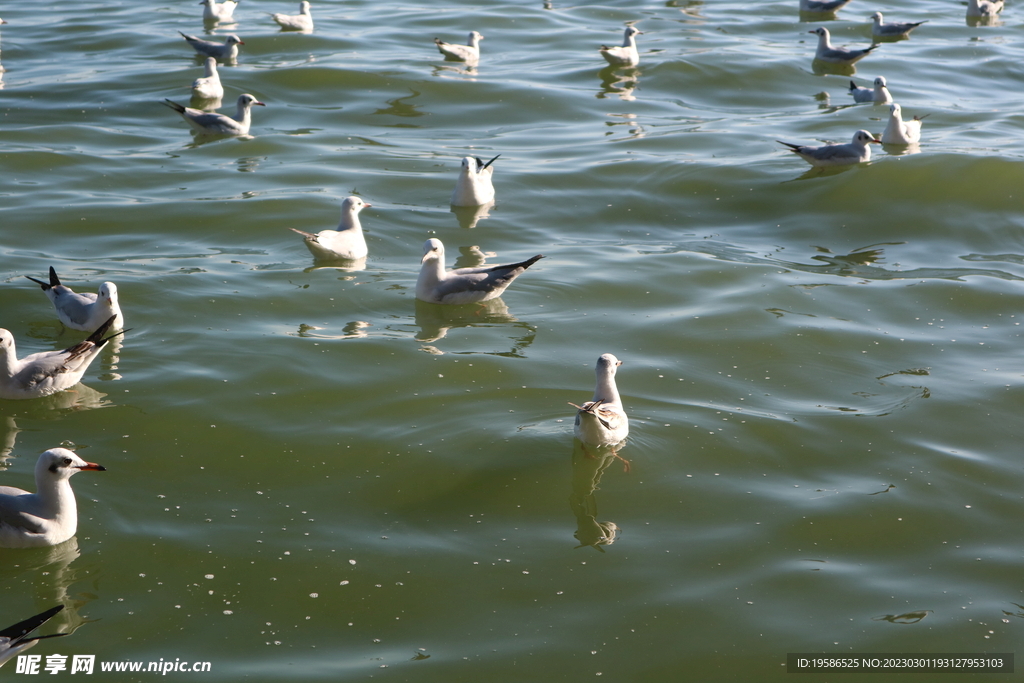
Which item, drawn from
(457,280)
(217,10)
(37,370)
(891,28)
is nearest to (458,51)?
(217,10)

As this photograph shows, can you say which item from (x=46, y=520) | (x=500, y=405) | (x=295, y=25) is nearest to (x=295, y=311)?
(x=500, y=405)

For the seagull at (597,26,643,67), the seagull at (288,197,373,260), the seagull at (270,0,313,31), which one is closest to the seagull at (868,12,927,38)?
the seagull at (597,26,643,67)

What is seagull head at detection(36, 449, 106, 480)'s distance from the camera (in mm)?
7625

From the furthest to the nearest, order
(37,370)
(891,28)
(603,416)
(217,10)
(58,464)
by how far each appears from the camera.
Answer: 1. (217,10)
2. (891,28)
3. (37,370)
4. (603,416)
5. (58,464)

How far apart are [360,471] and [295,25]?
68.2ft

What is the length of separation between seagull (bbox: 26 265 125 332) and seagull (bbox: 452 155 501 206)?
5779 mm

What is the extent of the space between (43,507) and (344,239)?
655 cm

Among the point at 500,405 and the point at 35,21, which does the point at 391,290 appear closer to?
the point at 500,405

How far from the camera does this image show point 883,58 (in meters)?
26.3

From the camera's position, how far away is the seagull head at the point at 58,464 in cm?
762

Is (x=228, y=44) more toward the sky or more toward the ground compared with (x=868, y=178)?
more toward the sky

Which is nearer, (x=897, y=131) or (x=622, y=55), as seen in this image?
(x=897, y=131)

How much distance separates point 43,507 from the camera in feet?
25.3

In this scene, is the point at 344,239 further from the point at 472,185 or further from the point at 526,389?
the point at 526,389
